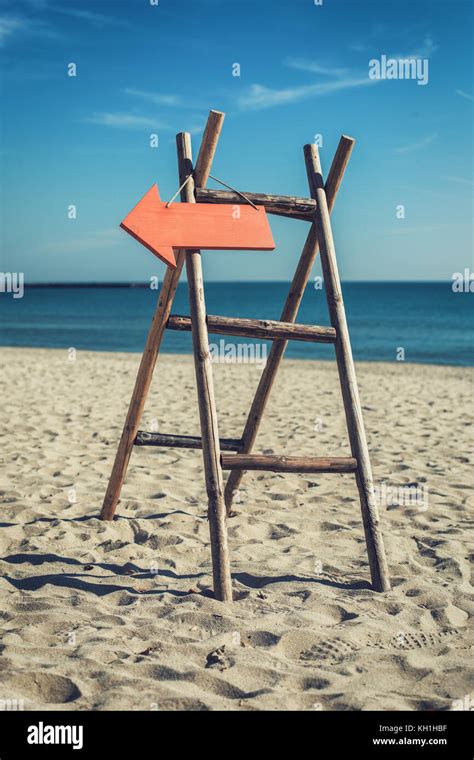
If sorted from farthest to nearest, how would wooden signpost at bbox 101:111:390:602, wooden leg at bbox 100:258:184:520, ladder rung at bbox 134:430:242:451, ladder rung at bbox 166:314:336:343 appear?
ladder rung at bbox 134:430:242:451
wooden leg at bbox 100:258:184:520
ladder rung at bbox 166:314:336:343
wooden signpost at bbox 101:111:390:602

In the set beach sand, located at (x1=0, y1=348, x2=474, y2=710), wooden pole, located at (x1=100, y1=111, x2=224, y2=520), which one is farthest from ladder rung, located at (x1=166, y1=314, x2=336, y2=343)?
beach sand, located at (x1=0, y1=348, x2=474, y2=710)

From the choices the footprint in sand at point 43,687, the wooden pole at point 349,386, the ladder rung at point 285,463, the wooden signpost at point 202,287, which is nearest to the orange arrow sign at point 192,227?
the wooden signpost at point 202,287

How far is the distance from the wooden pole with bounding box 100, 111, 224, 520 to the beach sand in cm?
29

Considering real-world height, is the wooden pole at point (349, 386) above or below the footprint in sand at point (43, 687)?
above

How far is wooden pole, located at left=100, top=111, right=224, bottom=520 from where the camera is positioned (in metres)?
3.28

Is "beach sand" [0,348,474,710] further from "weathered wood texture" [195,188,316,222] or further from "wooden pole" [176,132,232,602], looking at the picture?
"weathered wood texture" [195,188,316,222]

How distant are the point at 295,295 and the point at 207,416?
3.43 feet

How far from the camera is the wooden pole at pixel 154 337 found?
3277 millimetres

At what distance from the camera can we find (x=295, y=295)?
3754 mm

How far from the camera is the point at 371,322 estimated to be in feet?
122

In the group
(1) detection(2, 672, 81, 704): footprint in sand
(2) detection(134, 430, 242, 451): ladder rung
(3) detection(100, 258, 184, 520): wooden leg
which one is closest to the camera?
(1) detection(2, 672, 81, 704): footprint in sand

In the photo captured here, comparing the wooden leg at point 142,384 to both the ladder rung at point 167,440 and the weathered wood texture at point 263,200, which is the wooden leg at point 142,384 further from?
the weathered wood texture at point 263,200
